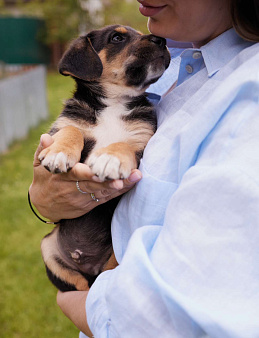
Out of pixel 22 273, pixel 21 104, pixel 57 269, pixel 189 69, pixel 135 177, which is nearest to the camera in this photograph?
pixel 135 177

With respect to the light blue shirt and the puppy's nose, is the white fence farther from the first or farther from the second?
the light blue shirt

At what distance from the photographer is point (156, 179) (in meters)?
1.52

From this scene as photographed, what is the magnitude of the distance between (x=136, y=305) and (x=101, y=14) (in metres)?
18.1

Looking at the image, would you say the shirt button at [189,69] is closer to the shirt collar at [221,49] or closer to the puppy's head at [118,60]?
the shirt collar at [221,49]

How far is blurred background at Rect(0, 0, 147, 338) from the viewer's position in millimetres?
4160

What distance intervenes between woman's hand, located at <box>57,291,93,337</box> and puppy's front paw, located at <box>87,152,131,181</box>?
0.57 m

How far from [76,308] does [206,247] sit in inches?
34.3

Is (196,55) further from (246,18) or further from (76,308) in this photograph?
(76,308)

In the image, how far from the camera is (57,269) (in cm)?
229

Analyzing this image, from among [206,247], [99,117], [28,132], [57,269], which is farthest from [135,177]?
[28,132]

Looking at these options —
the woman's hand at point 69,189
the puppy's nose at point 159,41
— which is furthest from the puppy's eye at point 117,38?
the woman's hand at point 69,189

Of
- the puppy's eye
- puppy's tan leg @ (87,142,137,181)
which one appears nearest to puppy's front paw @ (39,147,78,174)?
puppy's tan leg @ (87,142,137,181)

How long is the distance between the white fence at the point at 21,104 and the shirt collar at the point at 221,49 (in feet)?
22.5

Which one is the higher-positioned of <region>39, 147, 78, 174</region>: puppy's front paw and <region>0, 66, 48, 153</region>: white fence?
<region>39, 147, 78, 174</region>: puppy's front paw
